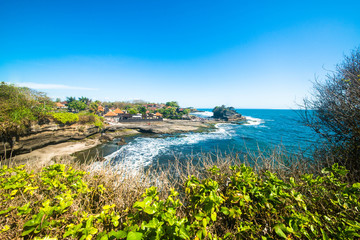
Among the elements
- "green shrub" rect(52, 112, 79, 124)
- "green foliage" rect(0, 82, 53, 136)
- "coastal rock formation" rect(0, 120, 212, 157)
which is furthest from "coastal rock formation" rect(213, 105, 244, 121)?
"green foliage" rect(0, 82, 53, 136)

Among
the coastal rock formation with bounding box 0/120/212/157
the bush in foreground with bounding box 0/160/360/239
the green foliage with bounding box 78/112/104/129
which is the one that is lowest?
the coastal rock formation with bounding box 0/120/212/157

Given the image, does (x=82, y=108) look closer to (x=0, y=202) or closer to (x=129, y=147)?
(x=129, y=147)

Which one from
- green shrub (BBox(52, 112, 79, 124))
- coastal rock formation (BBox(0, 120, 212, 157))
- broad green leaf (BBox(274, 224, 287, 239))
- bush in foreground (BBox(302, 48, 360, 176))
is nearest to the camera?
broad green leaf (BBox(274, 224, 287, 239))

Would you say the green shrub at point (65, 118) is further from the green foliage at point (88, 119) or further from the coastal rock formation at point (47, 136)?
the green foliage at point (88, 119)

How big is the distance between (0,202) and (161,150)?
21823mm

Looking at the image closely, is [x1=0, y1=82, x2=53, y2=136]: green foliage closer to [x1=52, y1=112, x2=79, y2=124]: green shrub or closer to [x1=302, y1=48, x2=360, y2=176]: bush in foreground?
[x1=52, y1=112, x2=79, y2=124]: green shrub

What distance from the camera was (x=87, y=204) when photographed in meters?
2.67

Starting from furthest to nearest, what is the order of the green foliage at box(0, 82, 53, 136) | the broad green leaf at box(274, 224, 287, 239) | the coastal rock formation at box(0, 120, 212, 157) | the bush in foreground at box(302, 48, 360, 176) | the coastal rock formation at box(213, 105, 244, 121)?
the coastal rock formation at box(213, 105, 244, 121), the coastal rock formation at box(0, 120, 212, 157), the green foliage at box(0, 82, 53, 136), the bush in foreground at box(302, 48, 360, 176), the broad green leaf at box(274, 224, 287, 239)

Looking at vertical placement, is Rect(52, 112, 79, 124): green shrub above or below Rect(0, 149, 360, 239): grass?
below

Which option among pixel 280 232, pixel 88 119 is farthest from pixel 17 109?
pixel 280 232

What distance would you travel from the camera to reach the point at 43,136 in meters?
19.8

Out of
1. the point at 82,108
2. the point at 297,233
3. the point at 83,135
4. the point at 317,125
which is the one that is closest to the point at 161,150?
the point at 83,135

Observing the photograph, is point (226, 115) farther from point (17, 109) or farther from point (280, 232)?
point (280, 232)

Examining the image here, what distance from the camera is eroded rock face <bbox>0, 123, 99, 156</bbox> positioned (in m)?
17.0
